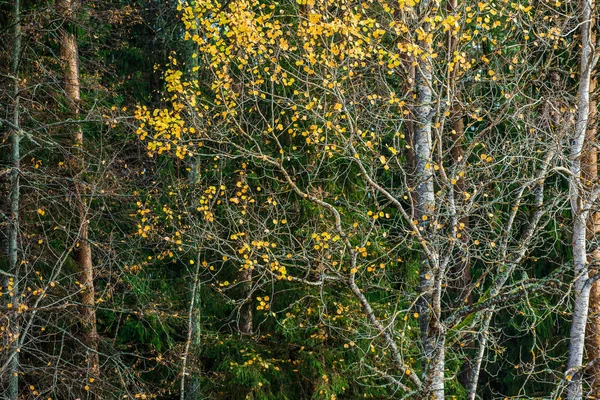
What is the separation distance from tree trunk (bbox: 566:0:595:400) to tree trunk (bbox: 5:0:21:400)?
5.20 metres

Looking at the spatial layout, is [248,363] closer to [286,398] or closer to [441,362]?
[286,398]

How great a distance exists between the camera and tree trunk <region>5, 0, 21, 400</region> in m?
7.30

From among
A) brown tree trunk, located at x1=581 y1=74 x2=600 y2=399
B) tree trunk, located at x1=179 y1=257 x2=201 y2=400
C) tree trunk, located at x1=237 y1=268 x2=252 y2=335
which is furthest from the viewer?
tree trunk, located at x1=237 y1=268 x2=252 y2=335

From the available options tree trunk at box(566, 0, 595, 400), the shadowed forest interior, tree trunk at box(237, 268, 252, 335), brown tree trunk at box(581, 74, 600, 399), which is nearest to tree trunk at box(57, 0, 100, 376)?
the shadowed forest interior

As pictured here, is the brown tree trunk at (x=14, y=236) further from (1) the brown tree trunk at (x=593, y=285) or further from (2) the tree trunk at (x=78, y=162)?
(1) the brown tree trunk at (x=593, y=285)

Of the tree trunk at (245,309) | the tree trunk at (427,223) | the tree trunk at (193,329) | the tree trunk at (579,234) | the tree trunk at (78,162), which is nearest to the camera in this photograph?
the tree trunk at (427,223)

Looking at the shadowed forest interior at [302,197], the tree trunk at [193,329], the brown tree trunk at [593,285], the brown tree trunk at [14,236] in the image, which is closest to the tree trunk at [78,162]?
the shadowed forest interior at [302,197]

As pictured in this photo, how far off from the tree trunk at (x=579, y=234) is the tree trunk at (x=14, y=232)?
5.20 meters

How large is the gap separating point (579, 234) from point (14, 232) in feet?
18.9

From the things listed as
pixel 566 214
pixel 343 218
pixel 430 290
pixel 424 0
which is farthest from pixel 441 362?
pixel 566 214

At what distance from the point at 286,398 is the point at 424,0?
5346mm

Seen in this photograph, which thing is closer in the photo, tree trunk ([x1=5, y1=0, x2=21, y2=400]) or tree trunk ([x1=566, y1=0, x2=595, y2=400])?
tree trunk ([x1=5, y1=0, x2=21, y2=400])

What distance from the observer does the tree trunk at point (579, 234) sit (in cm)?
740

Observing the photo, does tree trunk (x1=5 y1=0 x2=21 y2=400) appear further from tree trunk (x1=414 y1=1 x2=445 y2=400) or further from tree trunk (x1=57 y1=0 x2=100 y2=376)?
tree trunk (x1=414 y1=1 x2=445 y2=400)
